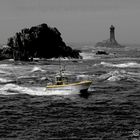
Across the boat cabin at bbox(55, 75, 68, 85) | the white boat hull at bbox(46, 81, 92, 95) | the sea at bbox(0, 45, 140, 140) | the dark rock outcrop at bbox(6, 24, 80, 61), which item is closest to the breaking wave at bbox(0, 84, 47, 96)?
the sea at bbox(0, 45, 140, 140)

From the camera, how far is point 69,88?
6525 cm

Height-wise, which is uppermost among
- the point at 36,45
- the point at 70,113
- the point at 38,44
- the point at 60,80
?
the point at 38,44

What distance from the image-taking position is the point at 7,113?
170 feet

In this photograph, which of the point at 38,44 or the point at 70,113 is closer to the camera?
the point at 70,113

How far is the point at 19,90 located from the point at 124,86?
21.0 metres

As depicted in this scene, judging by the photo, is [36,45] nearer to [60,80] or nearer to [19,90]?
[19,90]

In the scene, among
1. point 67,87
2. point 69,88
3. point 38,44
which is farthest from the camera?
point 38,44

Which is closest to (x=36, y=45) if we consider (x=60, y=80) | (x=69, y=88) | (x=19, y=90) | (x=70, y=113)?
(x=19, y=90)

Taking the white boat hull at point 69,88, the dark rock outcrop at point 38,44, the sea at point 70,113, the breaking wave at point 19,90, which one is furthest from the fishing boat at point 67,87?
the dark rock outcrop at point 38,44

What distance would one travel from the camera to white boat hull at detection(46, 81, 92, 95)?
65.1 metres

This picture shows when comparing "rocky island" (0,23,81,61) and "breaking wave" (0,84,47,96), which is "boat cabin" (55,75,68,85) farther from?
"rocky island" (0,23,81,61)

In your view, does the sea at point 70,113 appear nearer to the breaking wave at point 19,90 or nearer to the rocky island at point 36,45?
the breaking wave at point 19,90

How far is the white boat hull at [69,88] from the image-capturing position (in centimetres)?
6506

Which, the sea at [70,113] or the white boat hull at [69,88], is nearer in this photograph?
the sea at [70,113]
